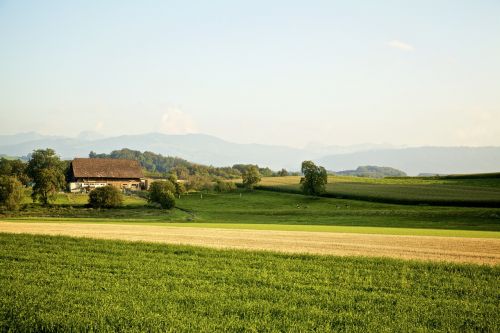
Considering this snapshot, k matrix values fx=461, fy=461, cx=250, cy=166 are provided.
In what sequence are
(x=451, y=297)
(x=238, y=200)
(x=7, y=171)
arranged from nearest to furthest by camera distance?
1. (x=451, y=297)
2. (x=238, y=200)
3. (x=7, y=171)

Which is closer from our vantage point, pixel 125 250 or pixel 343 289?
pixel 343 289

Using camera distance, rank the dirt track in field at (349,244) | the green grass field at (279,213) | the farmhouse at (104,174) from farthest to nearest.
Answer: the farmhouse at (104,174), the green grass field at (279,213), the dirt track in field at (349,244)

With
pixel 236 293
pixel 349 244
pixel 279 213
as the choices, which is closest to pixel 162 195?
pixel 279 213

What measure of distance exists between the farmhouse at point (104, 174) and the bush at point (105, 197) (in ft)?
124

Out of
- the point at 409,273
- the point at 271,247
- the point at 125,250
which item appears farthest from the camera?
the point at 271,247

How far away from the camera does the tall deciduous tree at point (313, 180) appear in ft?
286

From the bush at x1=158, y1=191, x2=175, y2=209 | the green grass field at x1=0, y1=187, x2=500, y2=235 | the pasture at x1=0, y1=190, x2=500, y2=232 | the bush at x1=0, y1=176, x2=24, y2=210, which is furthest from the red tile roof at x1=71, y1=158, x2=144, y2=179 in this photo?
the bush at x1=0, y1=176, x2=24, y2=210

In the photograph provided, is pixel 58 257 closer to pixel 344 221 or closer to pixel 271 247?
pixel 271 247

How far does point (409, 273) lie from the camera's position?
19.7 m

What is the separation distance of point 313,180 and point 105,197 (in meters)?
37.8

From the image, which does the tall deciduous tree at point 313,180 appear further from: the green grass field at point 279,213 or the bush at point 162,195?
the bush at point 162,195

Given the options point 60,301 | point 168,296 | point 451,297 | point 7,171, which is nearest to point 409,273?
point 451,297

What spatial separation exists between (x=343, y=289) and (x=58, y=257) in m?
13.8

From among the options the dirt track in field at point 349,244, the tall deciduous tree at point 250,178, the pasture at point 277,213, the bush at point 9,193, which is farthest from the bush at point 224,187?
the dirt track in field at point 349,244
